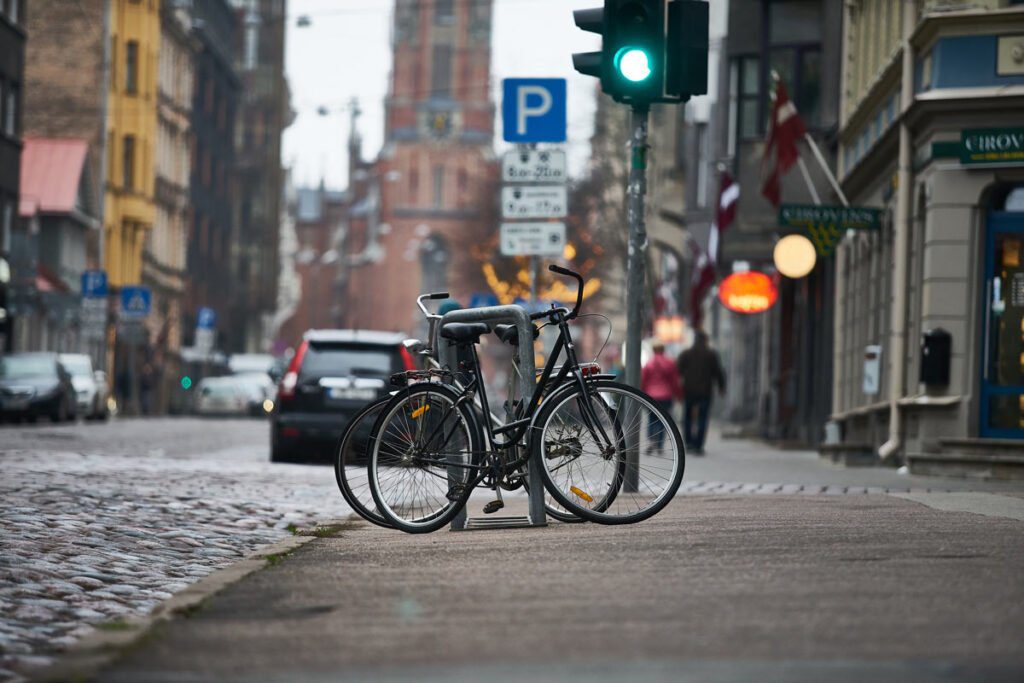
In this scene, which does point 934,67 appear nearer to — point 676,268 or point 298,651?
point 298,651

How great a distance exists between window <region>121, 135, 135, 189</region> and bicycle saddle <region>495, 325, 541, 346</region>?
67854 mm

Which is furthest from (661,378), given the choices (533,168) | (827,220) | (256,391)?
(256,391)

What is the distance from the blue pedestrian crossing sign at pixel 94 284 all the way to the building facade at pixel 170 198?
2699 cm

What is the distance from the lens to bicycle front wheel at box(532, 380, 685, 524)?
10.8 metres

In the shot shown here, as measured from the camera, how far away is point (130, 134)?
253ft

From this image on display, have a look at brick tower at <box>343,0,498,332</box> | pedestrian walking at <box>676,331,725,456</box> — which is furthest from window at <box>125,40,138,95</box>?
brick tower at <box>343,0,498,332</box>

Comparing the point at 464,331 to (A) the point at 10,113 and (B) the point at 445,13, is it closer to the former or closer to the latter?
(A) the point at 10,113

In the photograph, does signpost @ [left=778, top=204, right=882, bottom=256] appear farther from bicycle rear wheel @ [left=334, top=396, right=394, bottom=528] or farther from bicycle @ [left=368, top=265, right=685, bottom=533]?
bicycle rear wheel @ [left=334, top=396, right=394, bottom=528]

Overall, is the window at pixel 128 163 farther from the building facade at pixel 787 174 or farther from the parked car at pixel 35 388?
the building facade at pixel 787 174

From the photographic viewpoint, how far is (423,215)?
6427 inches

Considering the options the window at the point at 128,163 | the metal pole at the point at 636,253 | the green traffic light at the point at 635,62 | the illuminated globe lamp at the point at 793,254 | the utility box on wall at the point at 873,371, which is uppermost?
the window at the point at 128,163

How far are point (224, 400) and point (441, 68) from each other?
4169 inches

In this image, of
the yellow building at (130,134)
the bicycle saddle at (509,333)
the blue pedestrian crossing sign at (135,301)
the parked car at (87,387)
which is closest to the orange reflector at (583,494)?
the bicycle saddle at (509,333)

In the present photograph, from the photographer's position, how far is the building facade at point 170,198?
8231 cm
